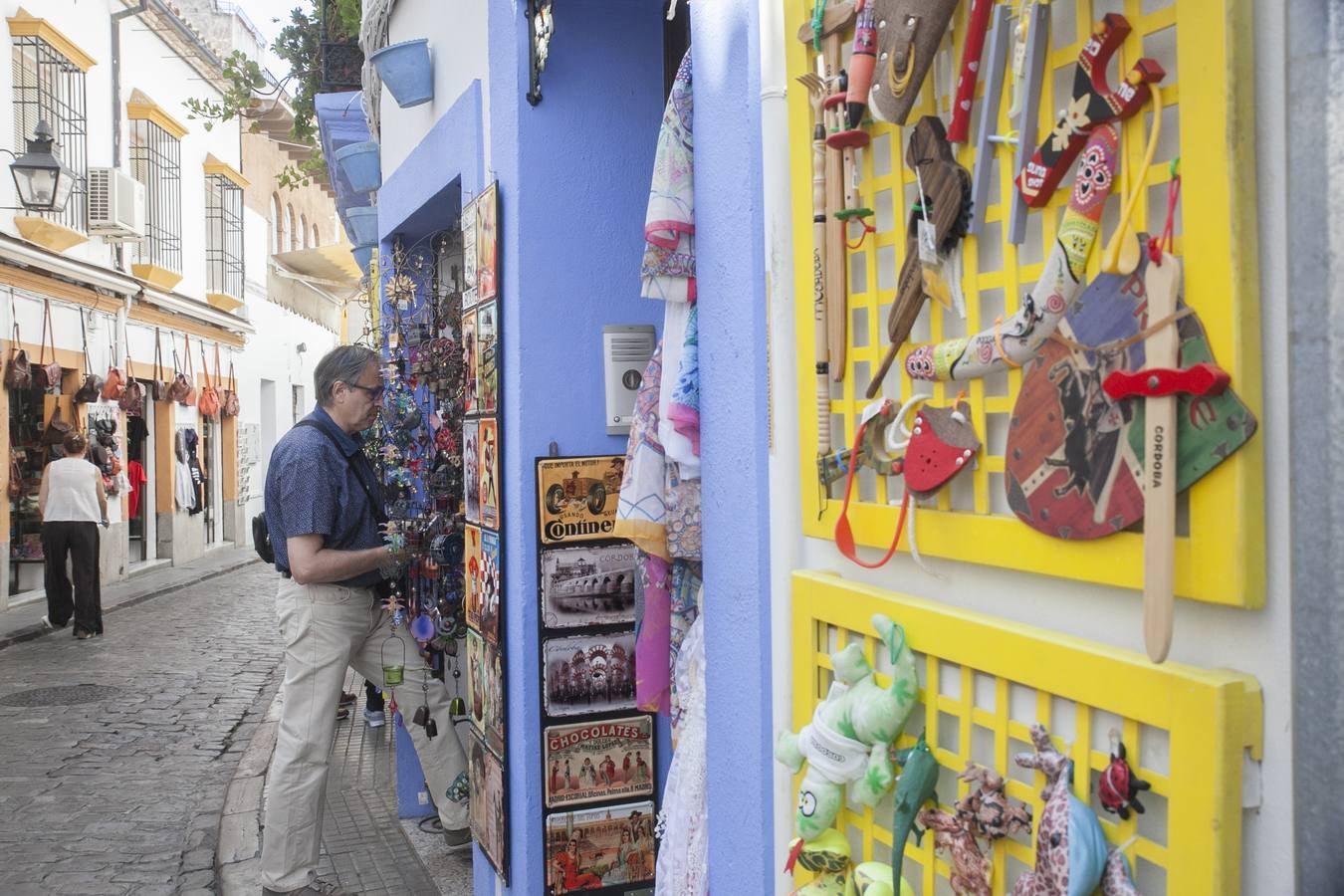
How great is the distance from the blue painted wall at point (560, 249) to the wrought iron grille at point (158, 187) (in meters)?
15.8

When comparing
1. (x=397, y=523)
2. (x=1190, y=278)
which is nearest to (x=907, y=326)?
(x=1190, y=278)

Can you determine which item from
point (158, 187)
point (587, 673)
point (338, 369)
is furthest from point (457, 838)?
point (158, 187)

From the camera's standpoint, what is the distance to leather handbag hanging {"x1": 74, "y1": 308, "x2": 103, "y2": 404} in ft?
46.8

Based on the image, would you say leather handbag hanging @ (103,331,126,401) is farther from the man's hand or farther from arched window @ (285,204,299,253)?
the man's hand

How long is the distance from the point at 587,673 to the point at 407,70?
105 inches

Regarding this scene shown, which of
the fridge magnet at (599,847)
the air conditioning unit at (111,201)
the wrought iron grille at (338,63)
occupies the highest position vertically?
the air conditioning unit at (111,201)

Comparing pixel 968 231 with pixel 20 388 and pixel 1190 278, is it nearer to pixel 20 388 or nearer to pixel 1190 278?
pixel 1190 278

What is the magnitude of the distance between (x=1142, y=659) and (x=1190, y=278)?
40 cm

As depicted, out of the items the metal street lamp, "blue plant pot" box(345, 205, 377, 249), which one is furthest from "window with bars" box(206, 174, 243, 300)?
"blue plant pot" box(345, 205, 377, 249)

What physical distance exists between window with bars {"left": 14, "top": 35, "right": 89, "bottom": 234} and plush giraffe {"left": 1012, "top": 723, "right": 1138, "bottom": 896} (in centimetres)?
1431

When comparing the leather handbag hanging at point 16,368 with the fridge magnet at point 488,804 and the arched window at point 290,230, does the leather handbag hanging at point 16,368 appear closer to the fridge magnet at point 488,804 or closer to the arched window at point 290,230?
the fridge magnet at point 488,804

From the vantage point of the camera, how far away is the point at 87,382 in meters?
14.3

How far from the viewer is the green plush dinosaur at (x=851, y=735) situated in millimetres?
1537

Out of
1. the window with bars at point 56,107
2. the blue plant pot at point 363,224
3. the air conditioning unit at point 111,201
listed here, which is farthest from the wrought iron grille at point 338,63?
the air conditioning unit at point 111,201
